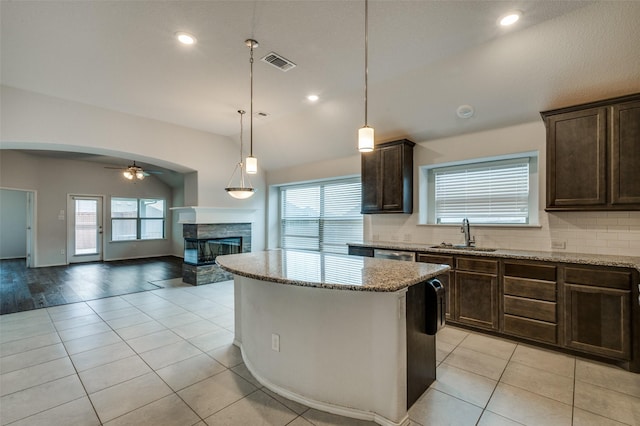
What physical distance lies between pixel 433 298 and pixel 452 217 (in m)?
2.52

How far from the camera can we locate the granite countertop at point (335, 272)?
173cm

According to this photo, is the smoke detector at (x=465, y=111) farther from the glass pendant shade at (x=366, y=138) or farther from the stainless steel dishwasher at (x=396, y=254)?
the glass pendant shade at (x=366, y=138)

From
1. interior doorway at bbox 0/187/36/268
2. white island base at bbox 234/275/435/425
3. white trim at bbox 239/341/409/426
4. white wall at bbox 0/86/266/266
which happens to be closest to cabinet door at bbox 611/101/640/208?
white island base at bbox 234/275/435/425

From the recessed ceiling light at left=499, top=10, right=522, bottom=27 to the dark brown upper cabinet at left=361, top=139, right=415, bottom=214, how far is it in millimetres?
1884

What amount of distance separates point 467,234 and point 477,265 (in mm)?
663

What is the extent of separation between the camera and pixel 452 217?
440cm

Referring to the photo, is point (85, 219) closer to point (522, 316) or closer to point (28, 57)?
point (28, 57)

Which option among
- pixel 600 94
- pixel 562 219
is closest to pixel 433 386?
pixel 562 219

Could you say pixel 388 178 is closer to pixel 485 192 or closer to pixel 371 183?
pixel 371 183

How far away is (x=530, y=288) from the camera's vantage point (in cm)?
307

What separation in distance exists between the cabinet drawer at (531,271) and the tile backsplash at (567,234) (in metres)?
0.63

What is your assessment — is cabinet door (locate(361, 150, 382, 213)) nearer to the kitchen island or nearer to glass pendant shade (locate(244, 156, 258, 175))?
glass pendant shade (locate(244, 156, 258, 175))

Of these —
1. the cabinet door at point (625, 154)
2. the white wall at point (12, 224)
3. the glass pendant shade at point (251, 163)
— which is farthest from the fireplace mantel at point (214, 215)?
the white wall at point (12, 224)

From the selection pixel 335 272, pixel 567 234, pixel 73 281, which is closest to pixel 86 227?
pixel 73 281
